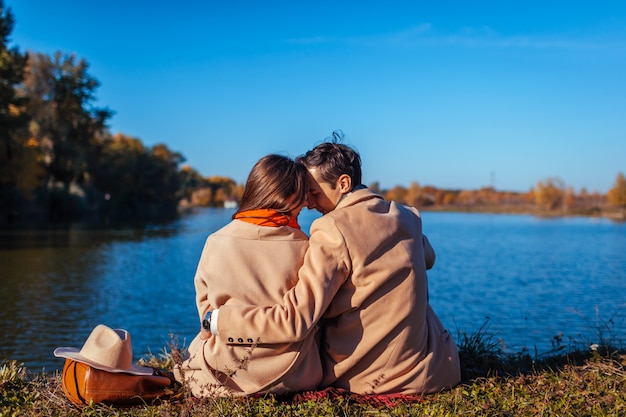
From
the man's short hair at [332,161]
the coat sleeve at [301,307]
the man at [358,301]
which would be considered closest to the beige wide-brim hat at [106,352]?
the man at [358,301]

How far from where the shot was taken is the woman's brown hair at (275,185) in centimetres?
271

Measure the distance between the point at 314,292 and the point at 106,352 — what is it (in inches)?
43.4

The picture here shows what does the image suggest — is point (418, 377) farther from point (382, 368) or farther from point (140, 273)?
point (140, 273)

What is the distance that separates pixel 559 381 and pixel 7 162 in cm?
3412

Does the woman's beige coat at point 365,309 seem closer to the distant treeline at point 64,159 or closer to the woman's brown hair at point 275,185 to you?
the woman's brown hair at point 275,185

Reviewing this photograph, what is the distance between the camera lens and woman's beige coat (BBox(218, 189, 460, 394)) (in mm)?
2545

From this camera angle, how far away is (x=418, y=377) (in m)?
2.89

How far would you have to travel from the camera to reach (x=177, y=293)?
42.3ft

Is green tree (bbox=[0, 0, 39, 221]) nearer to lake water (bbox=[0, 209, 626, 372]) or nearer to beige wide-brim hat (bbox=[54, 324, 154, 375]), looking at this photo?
lake water (bbox=[0, 209, 626, 372])

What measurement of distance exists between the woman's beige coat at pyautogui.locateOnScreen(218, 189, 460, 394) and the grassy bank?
12 cm

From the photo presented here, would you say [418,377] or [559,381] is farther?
[559,381]

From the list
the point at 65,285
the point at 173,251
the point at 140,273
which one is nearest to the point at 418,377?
the point at 65,285

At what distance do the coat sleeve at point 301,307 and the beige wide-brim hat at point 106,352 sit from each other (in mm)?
614

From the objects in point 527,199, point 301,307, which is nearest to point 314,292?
point 301,307
